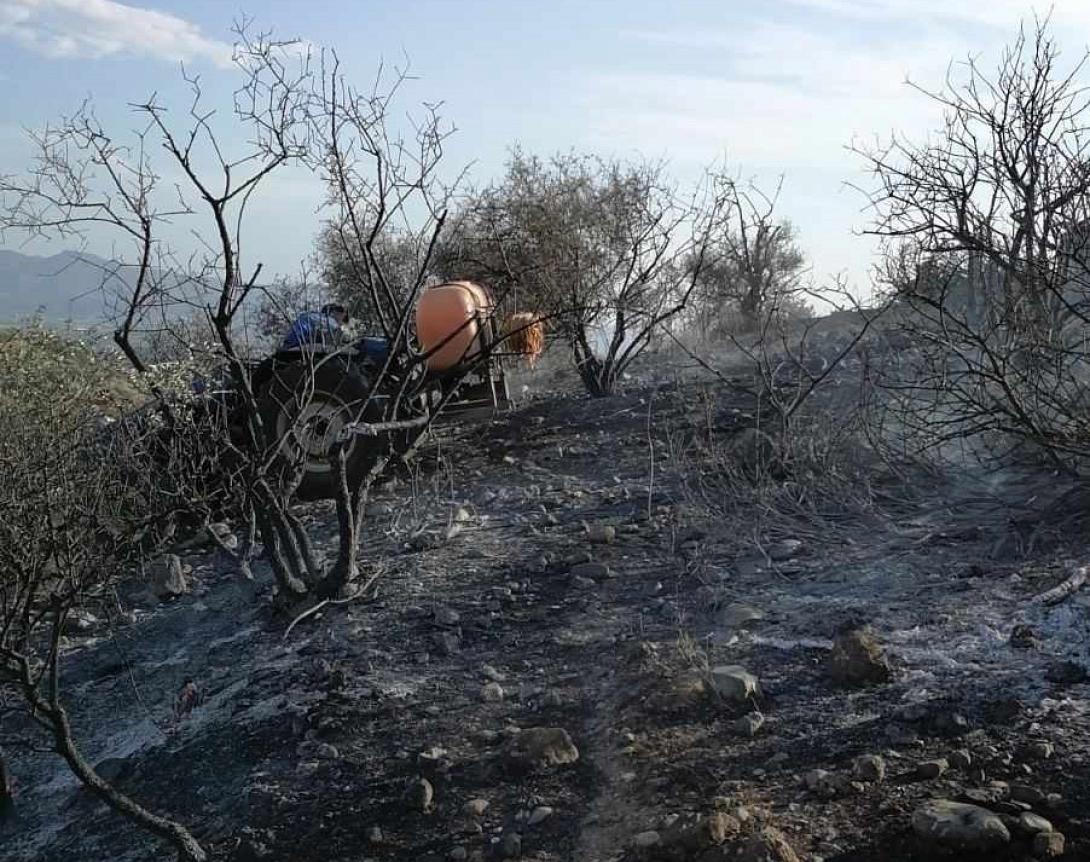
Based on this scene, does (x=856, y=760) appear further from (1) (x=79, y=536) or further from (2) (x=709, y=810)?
(1) (x=79, y=536)

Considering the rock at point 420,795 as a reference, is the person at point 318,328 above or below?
above

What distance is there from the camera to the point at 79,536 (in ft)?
12.8

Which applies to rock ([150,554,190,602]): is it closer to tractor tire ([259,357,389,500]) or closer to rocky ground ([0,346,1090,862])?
rocky ground ([0,346,1090,862])

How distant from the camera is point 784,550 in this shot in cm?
510

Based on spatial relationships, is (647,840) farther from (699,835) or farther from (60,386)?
(60,386)

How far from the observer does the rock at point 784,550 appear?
5.04m

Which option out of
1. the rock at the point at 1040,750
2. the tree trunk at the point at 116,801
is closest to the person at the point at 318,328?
the tree trunk at the point at 116,801

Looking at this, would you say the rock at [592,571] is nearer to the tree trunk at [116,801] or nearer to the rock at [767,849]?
the tree trunk at [116,801]

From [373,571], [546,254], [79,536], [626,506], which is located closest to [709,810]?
[79,536]

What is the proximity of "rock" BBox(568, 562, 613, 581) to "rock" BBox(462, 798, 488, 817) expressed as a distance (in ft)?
6.18

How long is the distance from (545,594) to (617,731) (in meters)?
1.39

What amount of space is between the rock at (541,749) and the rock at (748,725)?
52 cm

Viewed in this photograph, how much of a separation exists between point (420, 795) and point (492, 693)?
0.71 m

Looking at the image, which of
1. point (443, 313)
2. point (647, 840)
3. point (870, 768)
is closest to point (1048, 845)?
point (870, 768)
